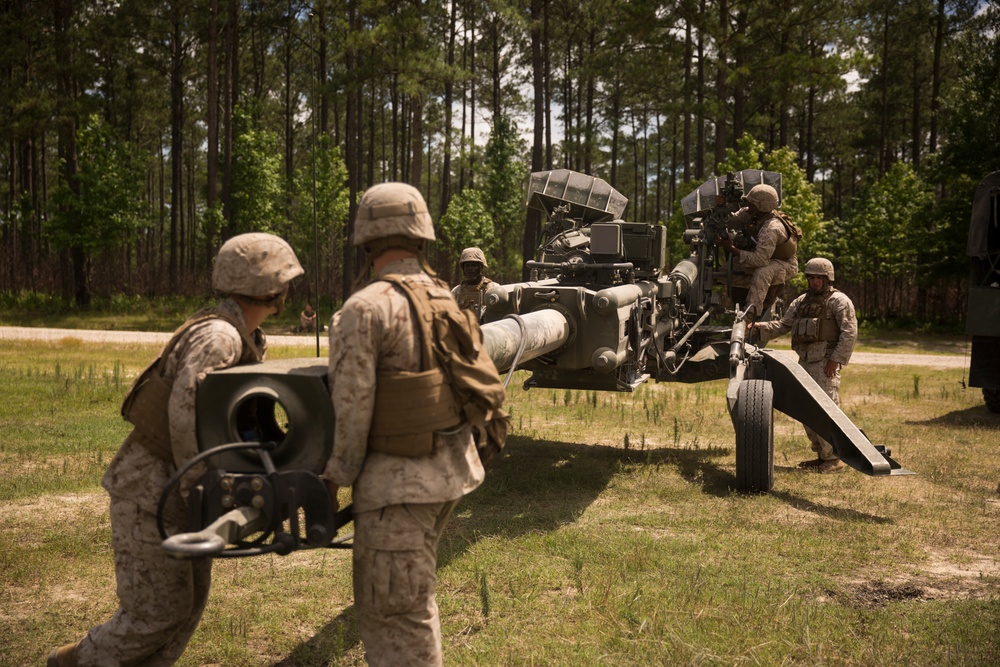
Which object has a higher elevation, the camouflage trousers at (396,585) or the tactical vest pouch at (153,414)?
the tactical vest pouch at (153,414)

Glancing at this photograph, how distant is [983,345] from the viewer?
37.4 ft

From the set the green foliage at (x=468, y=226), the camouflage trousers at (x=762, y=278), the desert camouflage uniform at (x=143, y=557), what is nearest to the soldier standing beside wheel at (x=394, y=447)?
the desert camouflage uniform at (x=143, y=557)

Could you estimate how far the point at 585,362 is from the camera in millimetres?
6809

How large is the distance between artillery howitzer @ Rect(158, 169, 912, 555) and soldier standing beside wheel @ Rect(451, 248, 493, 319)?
1295 mm

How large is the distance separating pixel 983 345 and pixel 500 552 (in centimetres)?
826

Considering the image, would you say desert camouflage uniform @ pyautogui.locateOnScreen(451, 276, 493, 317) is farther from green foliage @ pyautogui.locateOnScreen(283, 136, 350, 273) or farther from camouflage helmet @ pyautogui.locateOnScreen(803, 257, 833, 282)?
green foliage @ pyautogui.locateOnScreen(283, 136, 350, 273)

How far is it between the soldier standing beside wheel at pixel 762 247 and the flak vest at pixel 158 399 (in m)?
6.43

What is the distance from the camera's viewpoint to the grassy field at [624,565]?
4402 mm

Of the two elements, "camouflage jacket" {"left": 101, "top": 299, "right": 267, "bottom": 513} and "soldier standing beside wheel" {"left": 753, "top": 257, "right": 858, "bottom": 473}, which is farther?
"soldier standing beside wheel" {"left": 753, "top": 257, "right": 858, "bottom": 473}

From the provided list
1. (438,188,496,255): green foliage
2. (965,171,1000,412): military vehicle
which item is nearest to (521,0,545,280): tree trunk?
(438,188,496,255): green foliage

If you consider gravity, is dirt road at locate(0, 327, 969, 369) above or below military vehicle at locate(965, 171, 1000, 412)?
below

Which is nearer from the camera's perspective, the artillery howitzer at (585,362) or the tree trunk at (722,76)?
the artillery howitzer at (585,362)

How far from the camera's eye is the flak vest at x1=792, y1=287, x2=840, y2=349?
8844mm

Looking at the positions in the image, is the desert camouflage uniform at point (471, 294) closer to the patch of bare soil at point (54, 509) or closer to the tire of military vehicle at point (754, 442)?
the tire of military vehicle at point (754, 442)
